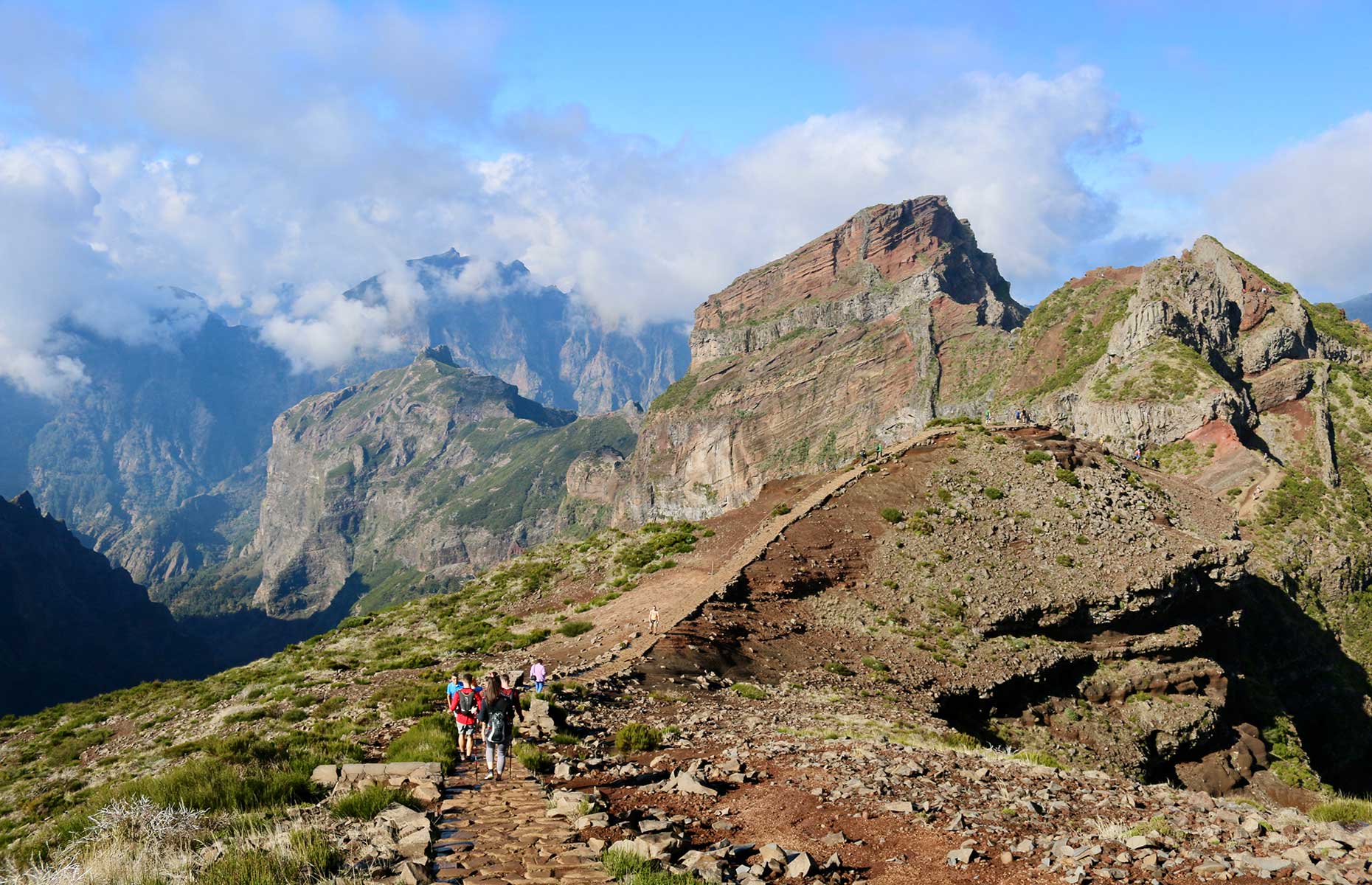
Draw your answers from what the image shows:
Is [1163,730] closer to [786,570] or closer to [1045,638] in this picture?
[1045,638]

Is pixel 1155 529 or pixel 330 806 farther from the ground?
pixel 1155 529

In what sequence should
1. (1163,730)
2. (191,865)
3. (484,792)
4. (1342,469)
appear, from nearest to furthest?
(191,865) < (484,792) < (1163,730) < (1342,469)

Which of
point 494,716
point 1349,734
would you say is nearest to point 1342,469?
point 1349,734

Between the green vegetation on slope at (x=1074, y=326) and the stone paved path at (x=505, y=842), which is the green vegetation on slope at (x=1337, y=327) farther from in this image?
the stone paved path at (x=505, y=842)

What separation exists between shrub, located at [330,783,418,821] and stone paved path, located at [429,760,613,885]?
869mm

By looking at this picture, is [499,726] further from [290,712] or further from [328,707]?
[290,712]

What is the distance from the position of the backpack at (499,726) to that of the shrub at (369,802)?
322cm

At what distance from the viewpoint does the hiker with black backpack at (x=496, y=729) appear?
17703 millimetres

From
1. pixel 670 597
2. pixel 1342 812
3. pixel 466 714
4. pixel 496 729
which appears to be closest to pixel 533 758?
pixel 496 729

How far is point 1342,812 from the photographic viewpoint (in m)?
14.7

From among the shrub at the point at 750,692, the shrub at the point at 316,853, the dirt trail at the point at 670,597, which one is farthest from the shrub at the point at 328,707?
the shrub at the point at 316,853

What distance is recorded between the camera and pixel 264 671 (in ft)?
141

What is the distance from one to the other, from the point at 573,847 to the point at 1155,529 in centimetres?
4884

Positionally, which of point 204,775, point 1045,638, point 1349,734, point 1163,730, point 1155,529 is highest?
point 1155,529
